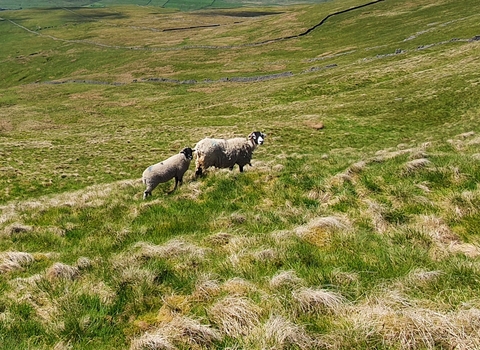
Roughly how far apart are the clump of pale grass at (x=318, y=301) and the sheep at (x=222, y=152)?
41.7ft

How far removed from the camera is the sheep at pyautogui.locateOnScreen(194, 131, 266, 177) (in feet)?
56.5

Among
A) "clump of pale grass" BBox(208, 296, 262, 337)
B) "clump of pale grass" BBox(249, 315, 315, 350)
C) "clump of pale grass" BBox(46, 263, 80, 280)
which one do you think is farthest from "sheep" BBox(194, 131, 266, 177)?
"clump of pale grass" BBox(249, 315, 315, 350)

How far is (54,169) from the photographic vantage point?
30812 mm

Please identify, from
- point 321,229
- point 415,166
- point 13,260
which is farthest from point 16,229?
point 415,166

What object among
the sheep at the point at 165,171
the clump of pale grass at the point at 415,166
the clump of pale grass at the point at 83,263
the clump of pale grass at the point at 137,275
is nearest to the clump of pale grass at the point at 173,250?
the clump of pale grass at the point at 137,275

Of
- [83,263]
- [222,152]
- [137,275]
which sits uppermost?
[137,275]

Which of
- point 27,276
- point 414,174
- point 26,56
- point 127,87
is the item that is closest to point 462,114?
point 414,174

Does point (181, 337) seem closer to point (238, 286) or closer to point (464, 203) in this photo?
point (238, 286)

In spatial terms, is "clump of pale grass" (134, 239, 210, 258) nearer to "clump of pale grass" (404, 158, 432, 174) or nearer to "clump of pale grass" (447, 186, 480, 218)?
"clump of pale grass" (447, 186, 480, 218)

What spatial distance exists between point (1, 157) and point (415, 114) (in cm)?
4477

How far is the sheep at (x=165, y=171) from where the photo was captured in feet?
50.2

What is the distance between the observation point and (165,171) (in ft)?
52.1

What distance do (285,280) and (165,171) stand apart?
11.3 metres

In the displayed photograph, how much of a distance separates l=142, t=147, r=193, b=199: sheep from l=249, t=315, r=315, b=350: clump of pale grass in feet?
36.9
